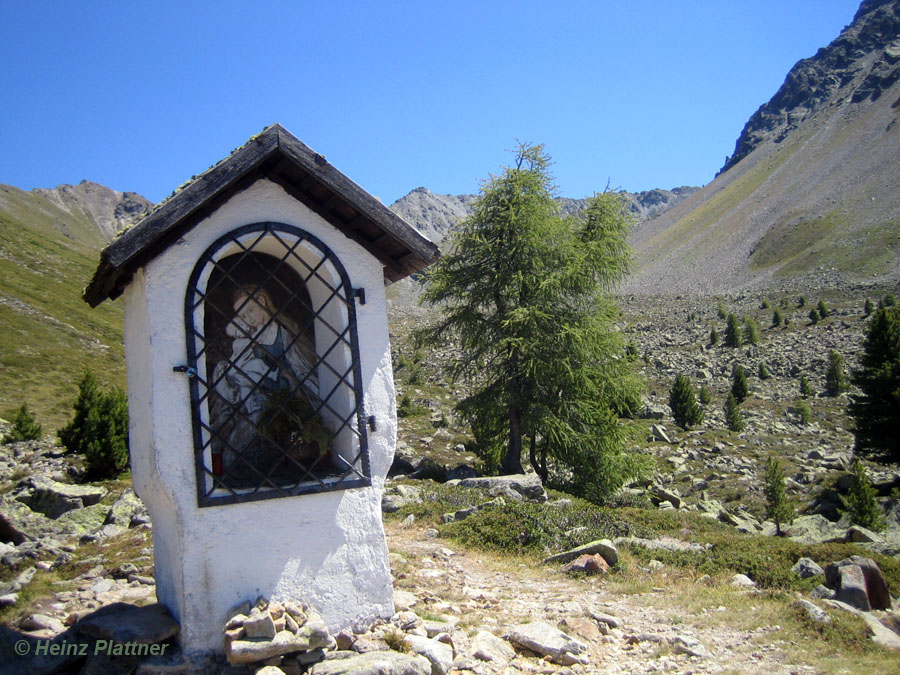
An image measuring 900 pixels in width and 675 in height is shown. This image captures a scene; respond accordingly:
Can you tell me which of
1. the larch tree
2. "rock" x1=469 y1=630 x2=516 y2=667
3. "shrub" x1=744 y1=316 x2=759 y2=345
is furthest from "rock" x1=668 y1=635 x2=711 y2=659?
"shrub" x1=744 y1=316 x2=759 y2=345

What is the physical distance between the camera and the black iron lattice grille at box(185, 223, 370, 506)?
548 cm

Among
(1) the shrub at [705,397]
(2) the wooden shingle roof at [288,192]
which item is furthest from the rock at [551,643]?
(1) the shrub at [705,397]

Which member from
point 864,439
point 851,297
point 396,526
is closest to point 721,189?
point 851,297

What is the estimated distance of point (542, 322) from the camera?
58.5 feet

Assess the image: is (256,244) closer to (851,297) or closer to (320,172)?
(320,172)

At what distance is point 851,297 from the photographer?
57156 millimetres

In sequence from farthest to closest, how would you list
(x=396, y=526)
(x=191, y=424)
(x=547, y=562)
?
(x=396, y=526)
(x=547, y=562)
(x=191, y=424)

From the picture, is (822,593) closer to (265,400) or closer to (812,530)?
(265,400)

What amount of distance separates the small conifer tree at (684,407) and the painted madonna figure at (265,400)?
1182 inches

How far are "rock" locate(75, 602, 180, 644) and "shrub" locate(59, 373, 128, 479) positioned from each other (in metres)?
14.2

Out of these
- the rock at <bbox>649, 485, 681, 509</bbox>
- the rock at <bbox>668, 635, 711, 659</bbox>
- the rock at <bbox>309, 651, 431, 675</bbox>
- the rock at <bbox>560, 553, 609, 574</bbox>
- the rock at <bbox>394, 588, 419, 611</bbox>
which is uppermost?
the rock at <bbox>309, 651, 431, 675</bbox>

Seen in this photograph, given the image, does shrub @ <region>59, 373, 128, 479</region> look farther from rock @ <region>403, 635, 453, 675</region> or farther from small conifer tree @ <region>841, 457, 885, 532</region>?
small conifer tree @ <region>841, 457, 885, 532</region>

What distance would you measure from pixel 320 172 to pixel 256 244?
0.91 meters

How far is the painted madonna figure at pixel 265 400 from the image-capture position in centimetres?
581
